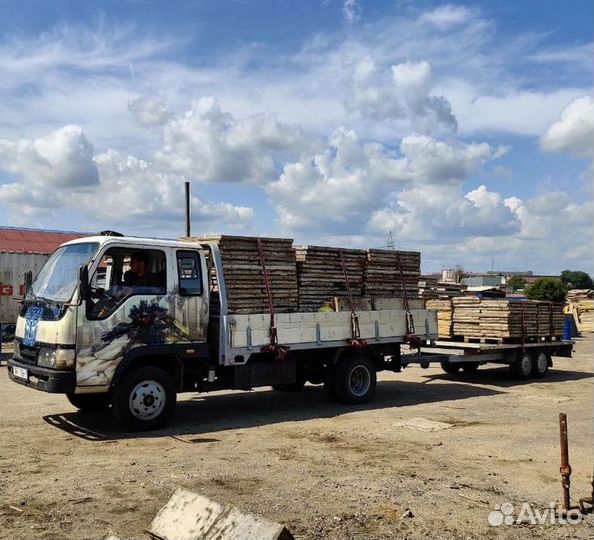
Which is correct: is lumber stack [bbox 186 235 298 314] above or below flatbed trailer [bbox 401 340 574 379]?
above

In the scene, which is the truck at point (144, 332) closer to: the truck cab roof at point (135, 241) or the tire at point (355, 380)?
the truck cab roof at point (135, 241)

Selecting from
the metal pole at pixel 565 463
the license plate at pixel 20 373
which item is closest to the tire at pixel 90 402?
the license plate at pixel 20 373

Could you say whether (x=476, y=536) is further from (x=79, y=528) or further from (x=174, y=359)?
(x=174, y=359)

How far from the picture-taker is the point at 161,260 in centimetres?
942

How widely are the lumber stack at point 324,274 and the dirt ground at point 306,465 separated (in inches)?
76.1

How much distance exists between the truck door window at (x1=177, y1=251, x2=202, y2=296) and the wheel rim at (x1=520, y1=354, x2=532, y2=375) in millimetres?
8886

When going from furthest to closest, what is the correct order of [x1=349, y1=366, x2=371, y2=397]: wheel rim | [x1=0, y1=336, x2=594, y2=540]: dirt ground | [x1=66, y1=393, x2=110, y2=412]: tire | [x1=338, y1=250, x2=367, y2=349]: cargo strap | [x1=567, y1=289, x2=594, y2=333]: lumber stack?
[x1=567, y1=289, x2=594, y2=333]: lumber stack → [x1=349, y1=366, x2=371, y2=397]: wheel rim → [x1=338, y1=250, x2=367, y2=349]: cargo strap → [x1=66, y1=393, x2=110, y2=412]: tire → [x1=0, y1=336, x2=594, y2=540]: dirt ground

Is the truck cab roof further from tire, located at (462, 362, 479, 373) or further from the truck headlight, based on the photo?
tire, located at (462, 362, 479, 373)

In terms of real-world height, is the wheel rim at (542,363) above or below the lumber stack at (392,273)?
below

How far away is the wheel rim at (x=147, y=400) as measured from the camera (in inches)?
352

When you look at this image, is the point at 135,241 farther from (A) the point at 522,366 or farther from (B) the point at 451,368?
(A) the point at 522,366

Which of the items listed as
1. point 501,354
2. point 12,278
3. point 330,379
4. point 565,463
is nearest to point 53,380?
point 330,379

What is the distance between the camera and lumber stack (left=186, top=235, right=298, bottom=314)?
398 inches

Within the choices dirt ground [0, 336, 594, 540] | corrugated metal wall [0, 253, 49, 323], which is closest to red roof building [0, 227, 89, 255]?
corrugated metal wall [0, 253, 49, 323]
